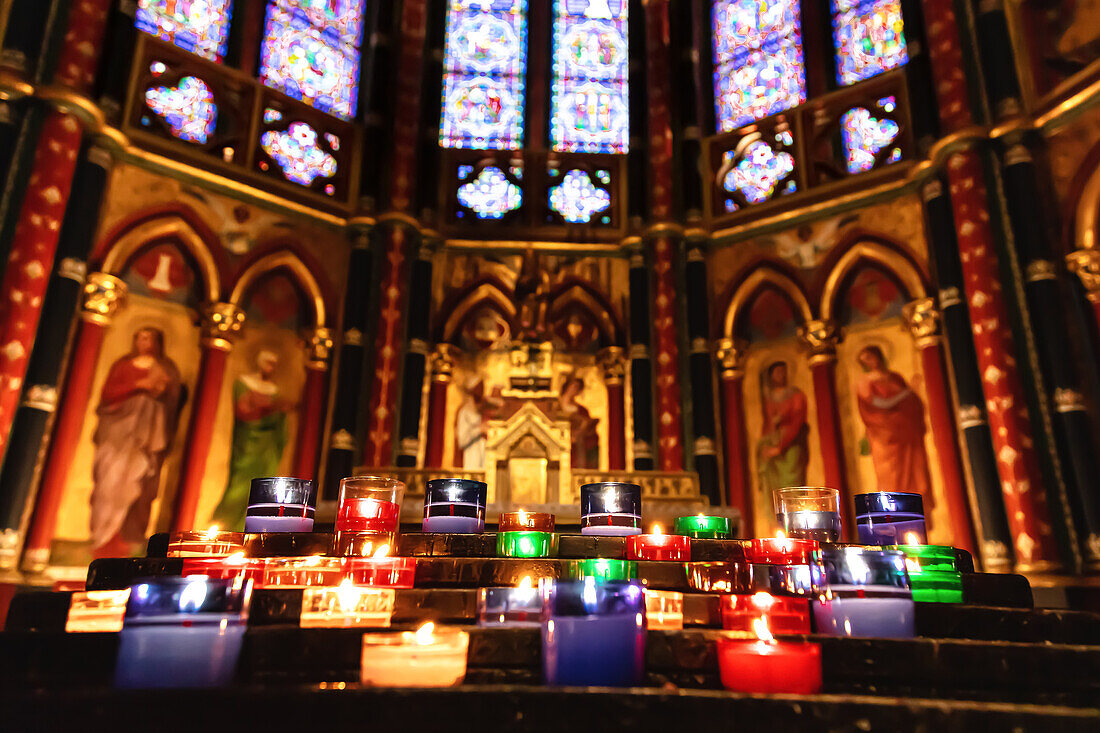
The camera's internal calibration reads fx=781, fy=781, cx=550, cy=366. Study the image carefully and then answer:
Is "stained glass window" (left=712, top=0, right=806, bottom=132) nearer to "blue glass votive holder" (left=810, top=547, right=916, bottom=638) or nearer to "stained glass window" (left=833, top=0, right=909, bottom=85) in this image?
"stained glass window" (left=833, top=0, right=909, bottom=85)

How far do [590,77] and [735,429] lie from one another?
5.26m

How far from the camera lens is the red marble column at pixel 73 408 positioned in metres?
6.09

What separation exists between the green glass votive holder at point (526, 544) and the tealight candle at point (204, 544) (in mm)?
887

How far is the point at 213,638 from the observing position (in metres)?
1.60

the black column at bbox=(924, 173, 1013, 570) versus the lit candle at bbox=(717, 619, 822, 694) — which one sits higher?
the black column at bbox=(924, 173, 1013, 570)

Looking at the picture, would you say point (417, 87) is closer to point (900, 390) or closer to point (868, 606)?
point (900, 390)

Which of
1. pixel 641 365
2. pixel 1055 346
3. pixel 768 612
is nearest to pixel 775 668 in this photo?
pixel 768 612

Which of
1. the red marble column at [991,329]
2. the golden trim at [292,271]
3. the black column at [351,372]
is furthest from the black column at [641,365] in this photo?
the golden trim at [292,271]

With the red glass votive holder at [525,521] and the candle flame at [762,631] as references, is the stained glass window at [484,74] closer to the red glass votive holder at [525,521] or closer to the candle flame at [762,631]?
the red glass votive holder at [525,521]

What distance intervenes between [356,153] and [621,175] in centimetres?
324

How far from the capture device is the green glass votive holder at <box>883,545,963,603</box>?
7.59 feet

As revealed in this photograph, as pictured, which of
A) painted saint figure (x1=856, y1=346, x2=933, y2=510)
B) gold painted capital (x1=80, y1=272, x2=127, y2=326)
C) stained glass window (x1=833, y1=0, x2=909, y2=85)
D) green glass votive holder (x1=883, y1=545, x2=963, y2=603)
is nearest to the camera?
green glass votive holder (x1=883, y1=545, x2=963, y2=603)

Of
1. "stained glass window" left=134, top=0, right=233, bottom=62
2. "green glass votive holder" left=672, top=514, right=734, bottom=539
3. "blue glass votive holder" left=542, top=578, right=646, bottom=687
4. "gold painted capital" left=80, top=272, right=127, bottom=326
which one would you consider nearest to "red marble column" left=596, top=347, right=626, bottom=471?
"gold painted capital" left=80, top=272, right=127, bottom=326

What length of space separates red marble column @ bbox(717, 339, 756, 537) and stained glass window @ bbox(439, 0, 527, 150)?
3863mm
